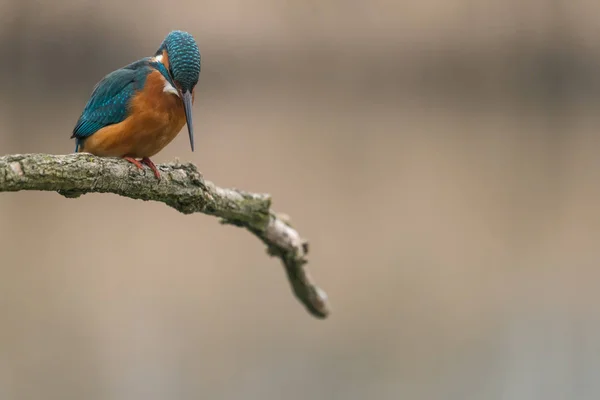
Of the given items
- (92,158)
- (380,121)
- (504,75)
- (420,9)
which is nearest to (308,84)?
(380,121)

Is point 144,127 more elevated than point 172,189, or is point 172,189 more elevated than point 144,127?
point 144,127

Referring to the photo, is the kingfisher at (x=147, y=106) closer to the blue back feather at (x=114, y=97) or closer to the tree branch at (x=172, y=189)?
the blue back feather at (x=114, y=97)

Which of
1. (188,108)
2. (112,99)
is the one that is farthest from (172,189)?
(112,99)

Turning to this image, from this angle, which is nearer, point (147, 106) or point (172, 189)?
point (172, 189)

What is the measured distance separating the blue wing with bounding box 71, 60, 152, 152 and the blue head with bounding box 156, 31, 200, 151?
3.6 inches

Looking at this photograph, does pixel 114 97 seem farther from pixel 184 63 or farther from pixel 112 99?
pixel 184 63

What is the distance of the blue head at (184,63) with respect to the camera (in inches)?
41.7

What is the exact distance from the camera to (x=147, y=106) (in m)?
1.12

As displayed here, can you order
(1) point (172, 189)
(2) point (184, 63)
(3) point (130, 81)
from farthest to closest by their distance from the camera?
(3) point (130, 81), (2) point (184, 63), (1) point (172, 189)

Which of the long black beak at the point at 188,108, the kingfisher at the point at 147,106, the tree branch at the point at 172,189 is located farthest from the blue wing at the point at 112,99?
the tree branch at the point at 172,189

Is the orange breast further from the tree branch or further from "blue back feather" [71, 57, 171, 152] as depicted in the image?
the tree branch

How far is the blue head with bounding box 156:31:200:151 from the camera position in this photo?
1.06 meters

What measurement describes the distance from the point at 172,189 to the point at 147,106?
9.2 inches

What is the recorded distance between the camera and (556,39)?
8.71 ft
